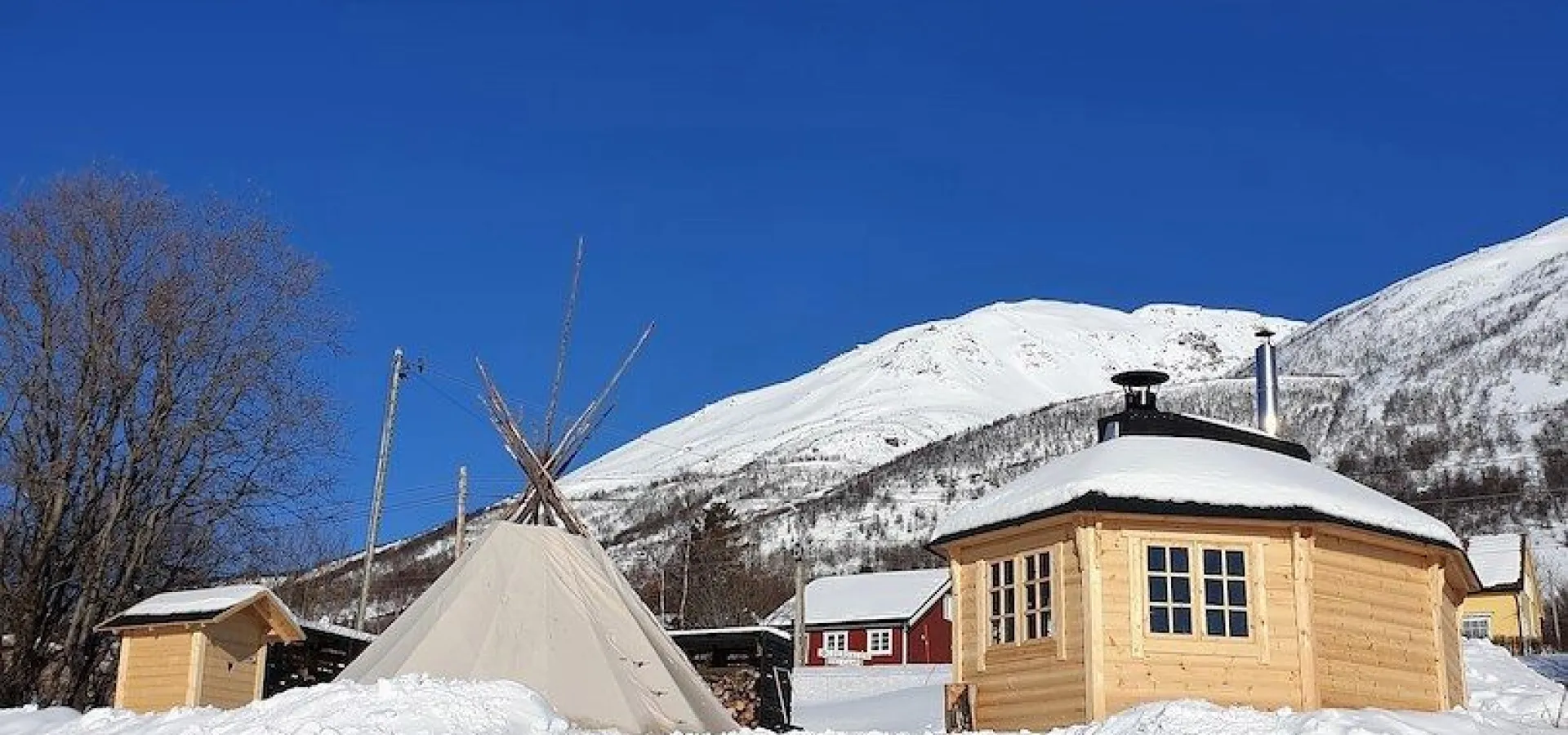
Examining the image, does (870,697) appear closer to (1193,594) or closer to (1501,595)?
(1193,594)

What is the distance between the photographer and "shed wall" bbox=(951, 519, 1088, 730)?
1766 centimetres

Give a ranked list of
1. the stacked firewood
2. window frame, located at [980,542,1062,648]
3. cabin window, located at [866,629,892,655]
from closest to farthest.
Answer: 1. window frame, located at [980,542,1062,648]
2. the stacked firewood
3. cabin window, located at [866,629,892,655]

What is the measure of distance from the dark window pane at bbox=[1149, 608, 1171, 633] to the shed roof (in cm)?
1250

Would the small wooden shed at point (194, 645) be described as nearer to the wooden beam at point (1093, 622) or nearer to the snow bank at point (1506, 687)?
the wooden beam at point (1093, 622)

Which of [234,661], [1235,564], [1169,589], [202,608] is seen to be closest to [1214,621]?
[1169,589]

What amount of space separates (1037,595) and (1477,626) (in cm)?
3345

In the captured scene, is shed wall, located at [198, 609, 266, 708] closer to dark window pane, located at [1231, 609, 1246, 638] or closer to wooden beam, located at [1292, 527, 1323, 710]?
dark window pane, located at [1231, 609, 1246, 638]

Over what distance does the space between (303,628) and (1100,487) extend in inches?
517

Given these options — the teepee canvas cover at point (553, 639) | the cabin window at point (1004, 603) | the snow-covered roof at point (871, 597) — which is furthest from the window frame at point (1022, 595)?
the snow-covered roof at point (871, 597)

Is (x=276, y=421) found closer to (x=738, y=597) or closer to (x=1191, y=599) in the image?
(x=1191, y=599)

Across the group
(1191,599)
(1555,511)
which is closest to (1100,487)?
(1191,599)

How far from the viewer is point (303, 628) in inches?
949

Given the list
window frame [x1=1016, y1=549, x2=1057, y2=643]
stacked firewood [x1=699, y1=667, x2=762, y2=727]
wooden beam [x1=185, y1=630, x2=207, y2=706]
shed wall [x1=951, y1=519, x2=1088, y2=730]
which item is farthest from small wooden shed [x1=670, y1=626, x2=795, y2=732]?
wooden beam [x1=185, y1=630, x2=207, y2=706]

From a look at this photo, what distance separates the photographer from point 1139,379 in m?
22.3
